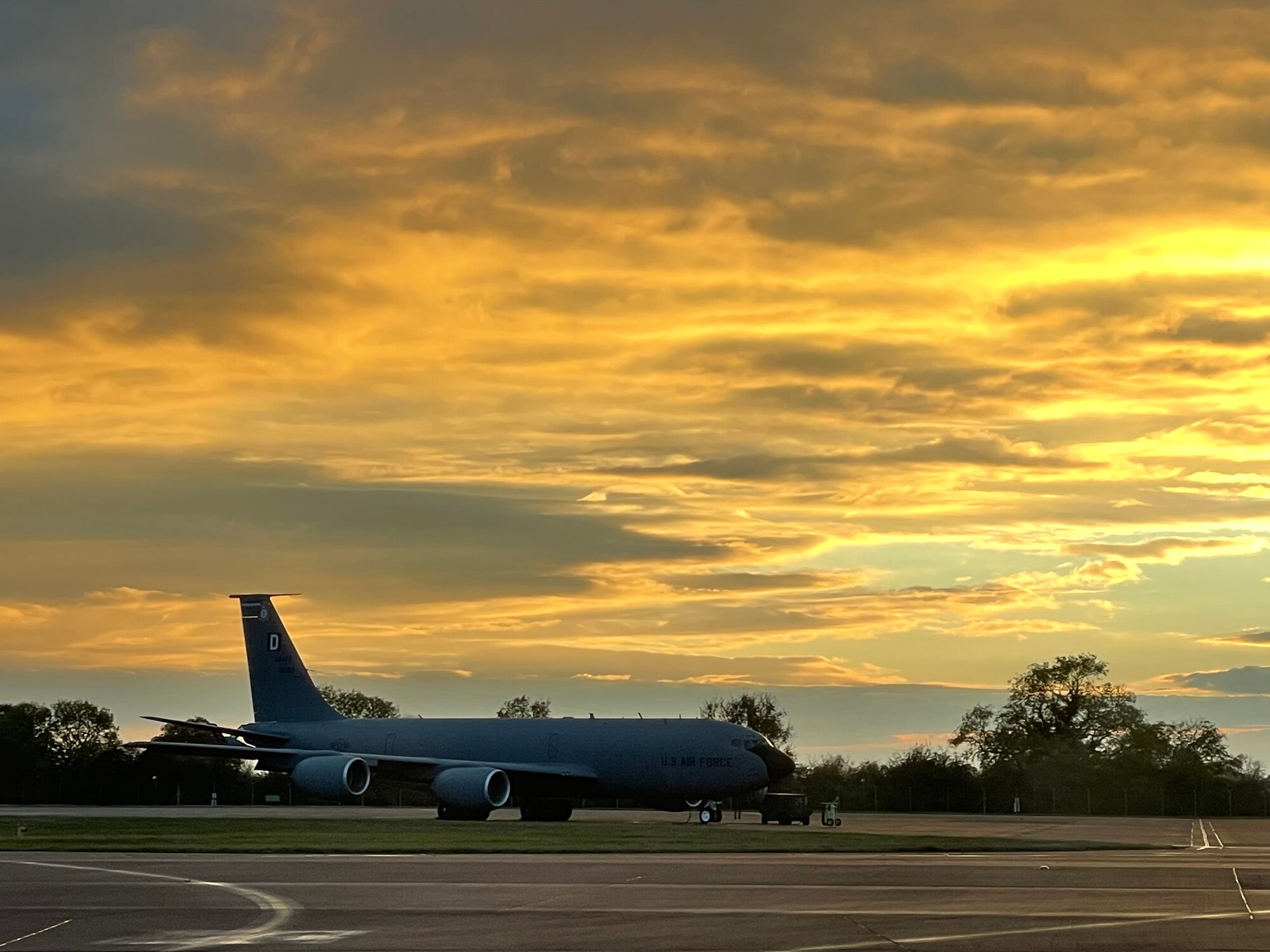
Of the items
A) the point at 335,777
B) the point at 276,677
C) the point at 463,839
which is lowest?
the point at 463,839

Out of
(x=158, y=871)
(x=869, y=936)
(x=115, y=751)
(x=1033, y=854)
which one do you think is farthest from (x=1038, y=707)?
(x=869, y=936)

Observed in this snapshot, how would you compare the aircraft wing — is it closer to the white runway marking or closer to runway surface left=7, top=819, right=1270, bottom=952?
runway surface left=7, top=819, right=1270, bottom=952

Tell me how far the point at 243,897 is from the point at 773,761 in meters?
39.3

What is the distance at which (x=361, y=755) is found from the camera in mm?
67625

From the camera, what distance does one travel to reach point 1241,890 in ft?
91.0

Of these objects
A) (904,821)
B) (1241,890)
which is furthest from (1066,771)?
(1241,890)

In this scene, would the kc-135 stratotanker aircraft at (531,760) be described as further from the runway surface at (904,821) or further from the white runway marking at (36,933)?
the white runway marking at (36,933)

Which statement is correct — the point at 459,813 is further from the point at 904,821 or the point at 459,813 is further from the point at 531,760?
the point at 904,821

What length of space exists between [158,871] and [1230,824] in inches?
2007

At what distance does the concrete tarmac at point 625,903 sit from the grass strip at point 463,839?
3.00 metres

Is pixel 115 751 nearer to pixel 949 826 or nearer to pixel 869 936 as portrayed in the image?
pixel 949 826

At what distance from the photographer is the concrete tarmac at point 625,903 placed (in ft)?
A: 62.4

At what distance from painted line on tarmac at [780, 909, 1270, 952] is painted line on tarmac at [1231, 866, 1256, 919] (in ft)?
0.48

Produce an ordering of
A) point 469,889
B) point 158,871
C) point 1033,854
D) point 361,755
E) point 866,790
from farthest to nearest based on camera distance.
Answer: point 866,790 → point 361,755 → point 1033,854 → point 158,871 → point 469,889
